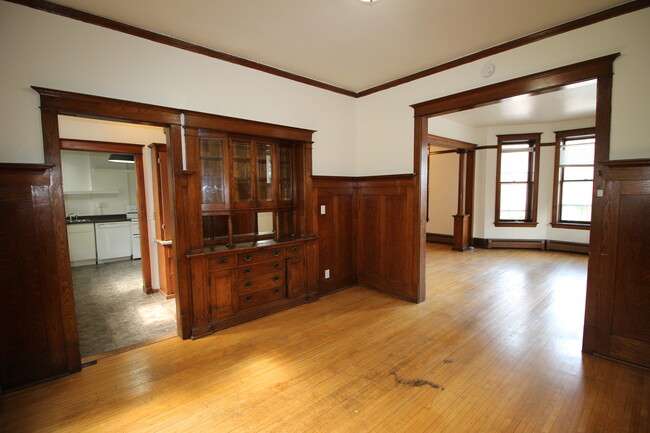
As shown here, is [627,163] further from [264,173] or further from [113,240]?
[113,240]

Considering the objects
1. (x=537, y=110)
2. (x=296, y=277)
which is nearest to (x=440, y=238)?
(x=537, y=110)

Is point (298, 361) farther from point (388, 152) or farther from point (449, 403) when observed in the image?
point (388, 152)

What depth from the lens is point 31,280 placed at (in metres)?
2.47

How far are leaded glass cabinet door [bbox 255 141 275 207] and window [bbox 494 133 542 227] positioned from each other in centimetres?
636

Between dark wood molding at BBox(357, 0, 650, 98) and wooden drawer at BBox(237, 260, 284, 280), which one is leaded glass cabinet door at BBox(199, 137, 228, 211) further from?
dark wood molding at BBox(357, 0, 650, 98)

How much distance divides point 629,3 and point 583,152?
562cm

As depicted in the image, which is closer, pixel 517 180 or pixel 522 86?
pixel 522 86

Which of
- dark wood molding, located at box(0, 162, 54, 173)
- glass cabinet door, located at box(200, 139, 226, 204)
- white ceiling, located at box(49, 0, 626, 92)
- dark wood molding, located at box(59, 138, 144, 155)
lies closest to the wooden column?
white ceiling, located at box(49, 0, 626, 92)

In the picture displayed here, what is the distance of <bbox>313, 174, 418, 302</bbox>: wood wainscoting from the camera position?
424 cm

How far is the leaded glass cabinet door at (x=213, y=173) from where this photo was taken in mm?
3367

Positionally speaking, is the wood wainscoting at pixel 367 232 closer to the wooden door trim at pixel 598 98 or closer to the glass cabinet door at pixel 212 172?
the wooden door trim at pixel 598 98

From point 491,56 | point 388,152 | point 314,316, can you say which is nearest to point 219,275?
point 314,316

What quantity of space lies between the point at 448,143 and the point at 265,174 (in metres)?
4.66

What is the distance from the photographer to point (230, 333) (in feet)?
11.0
